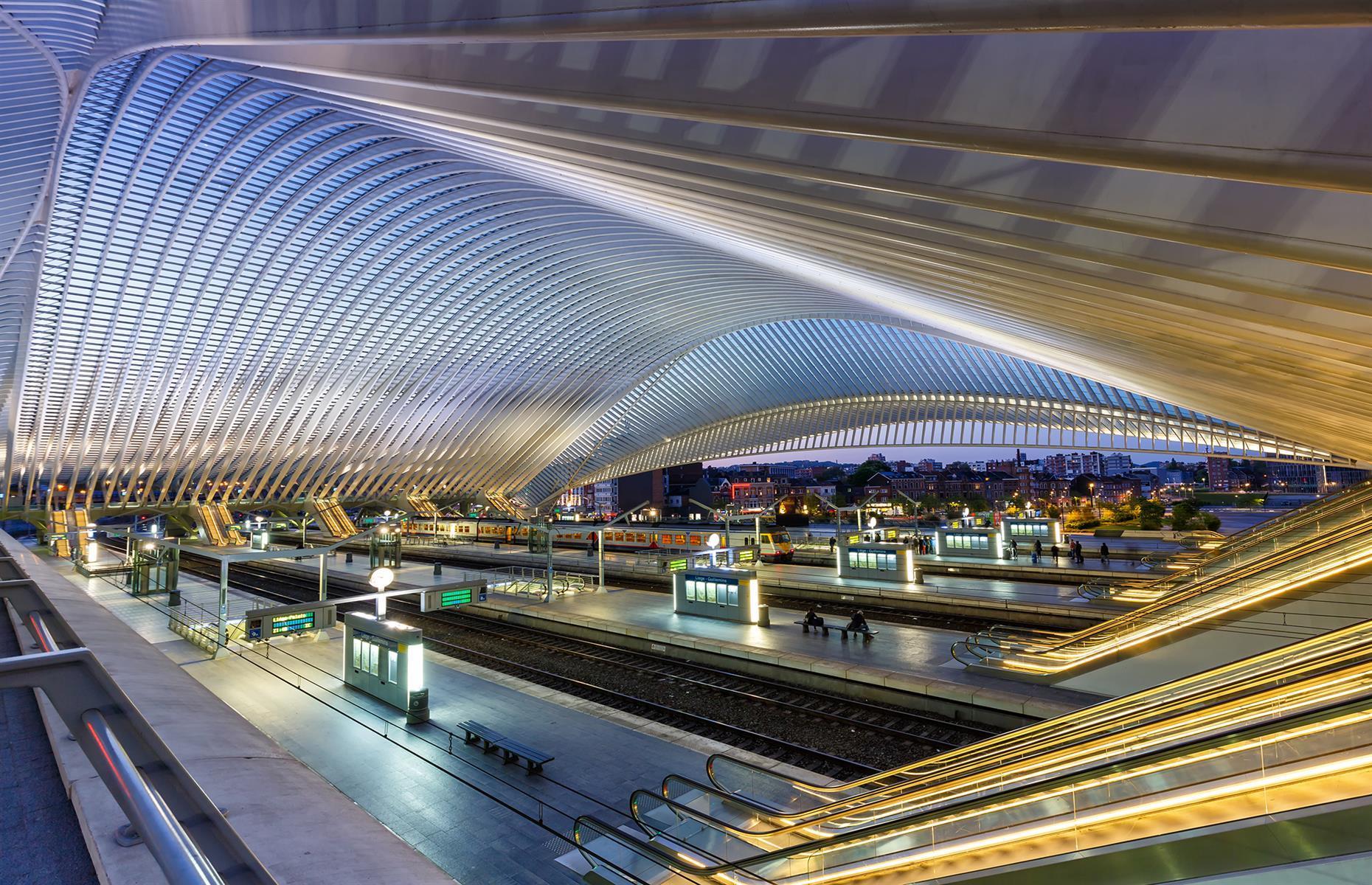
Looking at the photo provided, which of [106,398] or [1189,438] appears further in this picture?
[1189,438]

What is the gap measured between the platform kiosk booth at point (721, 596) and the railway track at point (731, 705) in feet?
11.9

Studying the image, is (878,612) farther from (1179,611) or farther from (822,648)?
(1179,611)

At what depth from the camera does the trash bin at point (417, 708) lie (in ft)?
45.4

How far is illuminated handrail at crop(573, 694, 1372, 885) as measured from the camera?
15.7 feet

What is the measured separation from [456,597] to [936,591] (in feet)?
58.3

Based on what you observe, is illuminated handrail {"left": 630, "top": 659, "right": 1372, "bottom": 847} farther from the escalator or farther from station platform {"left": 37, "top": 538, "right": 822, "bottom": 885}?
station platform {"left": 37, "top": 538, "right": 822, "bottom": 885}

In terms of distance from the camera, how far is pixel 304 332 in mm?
42656

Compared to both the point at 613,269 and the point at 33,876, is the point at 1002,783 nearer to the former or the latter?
the point at 33,876

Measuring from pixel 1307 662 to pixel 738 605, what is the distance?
17.0m

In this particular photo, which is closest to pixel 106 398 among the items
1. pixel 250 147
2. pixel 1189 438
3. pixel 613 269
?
pixel 250 147

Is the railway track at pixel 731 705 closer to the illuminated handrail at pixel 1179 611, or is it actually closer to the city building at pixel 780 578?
the city building at pixel 780 578

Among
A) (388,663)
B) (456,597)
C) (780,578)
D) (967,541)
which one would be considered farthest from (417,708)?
(967,541)

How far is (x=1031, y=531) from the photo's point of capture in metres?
43.3

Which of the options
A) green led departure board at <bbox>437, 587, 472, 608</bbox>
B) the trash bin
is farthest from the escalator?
green led departure board at <bbox>437, 587, 472, 608</bbox>
